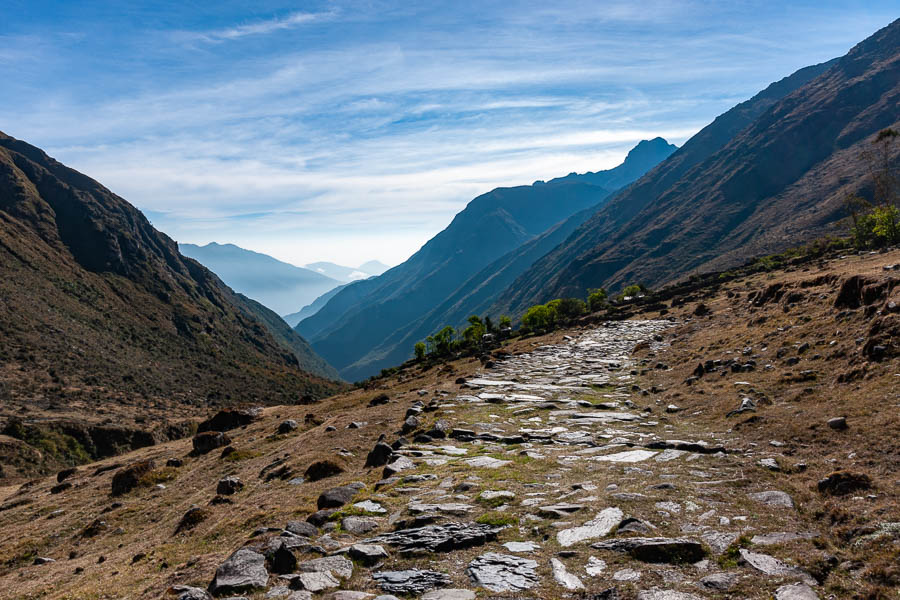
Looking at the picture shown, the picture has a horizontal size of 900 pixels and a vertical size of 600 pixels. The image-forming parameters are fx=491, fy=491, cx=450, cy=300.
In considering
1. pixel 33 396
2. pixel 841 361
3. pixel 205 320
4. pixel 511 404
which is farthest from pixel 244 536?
pixel 205 320

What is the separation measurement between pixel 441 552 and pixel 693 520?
3.91m

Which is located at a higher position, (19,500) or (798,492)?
(798,492)

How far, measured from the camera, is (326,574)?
6.90 meters

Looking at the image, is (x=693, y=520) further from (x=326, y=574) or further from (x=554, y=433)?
(x=554, y=433)

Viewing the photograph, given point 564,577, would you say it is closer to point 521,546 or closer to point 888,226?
point 521,546

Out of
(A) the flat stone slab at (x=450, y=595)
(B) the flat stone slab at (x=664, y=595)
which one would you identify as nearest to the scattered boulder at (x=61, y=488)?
(A) the flat stone slab at (x=450, y=595)

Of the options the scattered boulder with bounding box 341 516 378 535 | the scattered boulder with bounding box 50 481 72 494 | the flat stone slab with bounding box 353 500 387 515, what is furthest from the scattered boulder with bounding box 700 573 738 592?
the scattered boulder with bounding box 50 481 72 494

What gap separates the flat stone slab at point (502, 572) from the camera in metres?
6.20

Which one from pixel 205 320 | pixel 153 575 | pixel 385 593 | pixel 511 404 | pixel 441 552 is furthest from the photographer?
pixel 205 320

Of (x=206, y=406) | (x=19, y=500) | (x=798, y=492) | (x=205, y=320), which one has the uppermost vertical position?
(x=205, y=320)

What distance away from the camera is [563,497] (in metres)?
9.21

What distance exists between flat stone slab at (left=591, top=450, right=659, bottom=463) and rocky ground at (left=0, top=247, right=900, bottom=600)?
0.08m

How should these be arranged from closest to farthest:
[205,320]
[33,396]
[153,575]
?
[153,575]
[33,396]
[205,320]

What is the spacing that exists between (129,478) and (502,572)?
63.9ft
